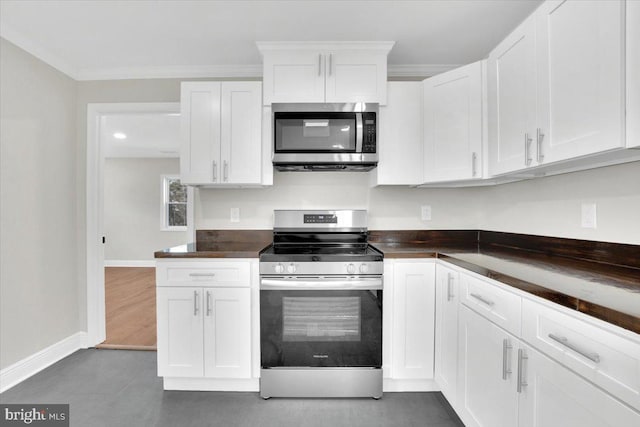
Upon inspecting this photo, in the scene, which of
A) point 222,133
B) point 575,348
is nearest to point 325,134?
point 222,133

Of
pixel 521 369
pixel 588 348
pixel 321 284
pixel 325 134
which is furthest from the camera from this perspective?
pixel 325 134

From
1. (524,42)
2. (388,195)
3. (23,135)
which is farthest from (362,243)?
(23,135)

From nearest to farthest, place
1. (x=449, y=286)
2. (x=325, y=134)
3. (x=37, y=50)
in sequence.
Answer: (x=449, y=286)
(x=325, y=134)
(x=37, y=50)

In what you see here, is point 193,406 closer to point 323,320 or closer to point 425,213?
point 323,320

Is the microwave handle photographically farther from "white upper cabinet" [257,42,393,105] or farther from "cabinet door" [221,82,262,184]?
"cabinet door" [221,82,262,184]

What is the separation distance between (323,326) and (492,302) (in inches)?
39.0

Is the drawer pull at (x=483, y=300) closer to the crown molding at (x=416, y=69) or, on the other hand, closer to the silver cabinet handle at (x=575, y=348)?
the silver cabinet handle at (x=575, y=348)

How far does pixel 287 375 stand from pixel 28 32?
2.96 metres

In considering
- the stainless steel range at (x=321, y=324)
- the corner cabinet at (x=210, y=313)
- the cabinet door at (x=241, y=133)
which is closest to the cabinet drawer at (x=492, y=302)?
the stainless steel range at (x=321, y=324)

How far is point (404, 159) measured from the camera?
230cm

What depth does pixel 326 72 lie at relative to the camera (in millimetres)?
2225

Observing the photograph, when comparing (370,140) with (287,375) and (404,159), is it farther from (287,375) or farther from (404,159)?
(287,375)

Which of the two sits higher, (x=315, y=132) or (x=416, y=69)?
(x=416, y=69)

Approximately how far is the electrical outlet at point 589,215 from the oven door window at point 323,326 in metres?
1.18
